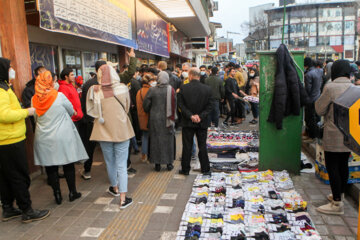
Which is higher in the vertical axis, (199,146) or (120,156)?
(120,156)

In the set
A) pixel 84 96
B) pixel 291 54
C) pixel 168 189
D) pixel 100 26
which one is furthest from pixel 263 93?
pixel 100 26

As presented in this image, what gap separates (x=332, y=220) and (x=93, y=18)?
20.3ft

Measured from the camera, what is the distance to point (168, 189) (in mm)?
4852

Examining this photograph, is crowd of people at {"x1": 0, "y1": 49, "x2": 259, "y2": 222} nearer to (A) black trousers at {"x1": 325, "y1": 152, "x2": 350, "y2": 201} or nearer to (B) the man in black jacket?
(B) the man in black jacket

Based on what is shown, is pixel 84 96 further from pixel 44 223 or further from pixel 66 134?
pixel 44 223

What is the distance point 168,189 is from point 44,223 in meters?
1.82

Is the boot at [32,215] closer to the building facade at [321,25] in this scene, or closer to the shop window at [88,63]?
the shop window at [88,63]

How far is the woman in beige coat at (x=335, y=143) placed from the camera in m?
3.75

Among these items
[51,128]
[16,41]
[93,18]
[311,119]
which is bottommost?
[311,119]

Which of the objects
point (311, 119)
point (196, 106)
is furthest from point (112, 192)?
point (311, 119)

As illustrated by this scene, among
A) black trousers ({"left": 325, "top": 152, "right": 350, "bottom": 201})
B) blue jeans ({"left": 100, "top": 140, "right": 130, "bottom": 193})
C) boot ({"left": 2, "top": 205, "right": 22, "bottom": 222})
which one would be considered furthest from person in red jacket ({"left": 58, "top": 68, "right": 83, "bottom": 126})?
black trousers ({"left": 325, "top": 152, "right": 350, "bottom": 201})

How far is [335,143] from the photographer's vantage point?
147 inches


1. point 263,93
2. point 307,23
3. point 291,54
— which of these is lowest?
point 263,93

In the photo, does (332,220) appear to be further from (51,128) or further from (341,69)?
(51,128)
